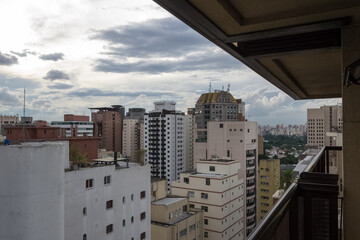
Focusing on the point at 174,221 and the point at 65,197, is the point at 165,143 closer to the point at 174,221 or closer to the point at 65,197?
the point at 174,221

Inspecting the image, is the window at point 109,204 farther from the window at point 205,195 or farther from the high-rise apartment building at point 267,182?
the high-rise apartment building at point 267,182

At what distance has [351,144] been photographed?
171 cm

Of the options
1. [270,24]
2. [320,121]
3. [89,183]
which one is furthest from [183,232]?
[320,121]

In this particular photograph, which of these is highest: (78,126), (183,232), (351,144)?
(78,126)

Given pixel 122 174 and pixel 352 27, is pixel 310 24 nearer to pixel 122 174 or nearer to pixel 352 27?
pixel 352 27

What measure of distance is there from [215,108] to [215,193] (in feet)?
98.8

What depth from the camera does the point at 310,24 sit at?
1634mm

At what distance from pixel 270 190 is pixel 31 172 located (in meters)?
23.2

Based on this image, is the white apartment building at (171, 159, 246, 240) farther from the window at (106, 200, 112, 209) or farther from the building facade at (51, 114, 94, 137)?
the building facade at (51, 114, 94, 137)

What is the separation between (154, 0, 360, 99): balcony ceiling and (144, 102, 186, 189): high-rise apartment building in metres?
34.4

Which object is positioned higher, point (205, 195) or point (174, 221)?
point (205, 195)

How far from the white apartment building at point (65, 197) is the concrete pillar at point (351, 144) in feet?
21.7

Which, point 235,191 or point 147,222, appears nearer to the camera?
point 147,222

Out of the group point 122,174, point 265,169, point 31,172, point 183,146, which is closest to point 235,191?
point 265,169
